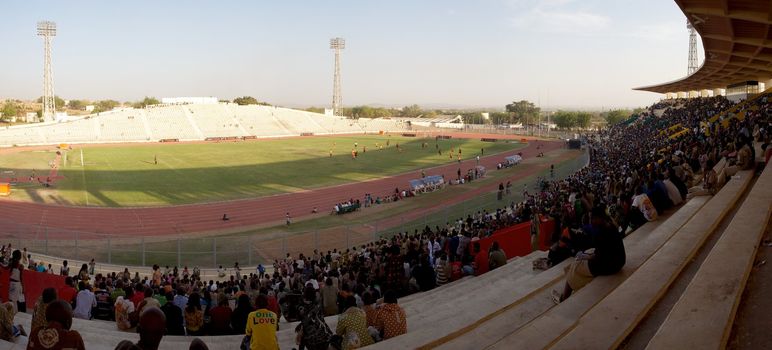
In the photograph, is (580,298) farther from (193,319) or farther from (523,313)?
(193,319)

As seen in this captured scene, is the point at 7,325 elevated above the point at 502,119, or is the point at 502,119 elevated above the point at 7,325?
the point at 502,119

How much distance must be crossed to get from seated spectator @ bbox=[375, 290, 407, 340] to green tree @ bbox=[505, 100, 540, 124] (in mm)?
157782

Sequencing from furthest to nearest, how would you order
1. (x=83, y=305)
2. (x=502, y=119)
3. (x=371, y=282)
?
(x=502, y=119) < (x=371, y=282) < (x=83, y=305)

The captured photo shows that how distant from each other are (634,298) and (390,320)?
2.85 metres

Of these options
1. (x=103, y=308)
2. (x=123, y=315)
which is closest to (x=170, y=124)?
(x=103, y=308)

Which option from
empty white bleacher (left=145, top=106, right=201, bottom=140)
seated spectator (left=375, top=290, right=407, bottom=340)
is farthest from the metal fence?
empty white bleacher (left=145, top=106, right=201, bottom=140)

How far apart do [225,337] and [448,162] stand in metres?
49.3

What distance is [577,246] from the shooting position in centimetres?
905

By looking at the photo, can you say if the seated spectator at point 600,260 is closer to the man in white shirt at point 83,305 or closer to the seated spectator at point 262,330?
the seated spectator at point 262,330

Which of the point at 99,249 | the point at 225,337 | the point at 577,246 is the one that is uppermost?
the point at 577,246

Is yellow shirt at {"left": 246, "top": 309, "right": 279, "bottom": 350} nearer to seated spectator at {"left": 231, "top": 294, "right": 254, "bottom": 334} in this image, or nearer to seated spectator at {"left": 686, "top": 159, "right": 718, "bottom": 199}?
seated spectator at {"left": 231, "top": 294, "right": 254, "bottom": 334}

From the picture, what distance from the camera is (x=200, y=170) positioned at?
4841 centimetres

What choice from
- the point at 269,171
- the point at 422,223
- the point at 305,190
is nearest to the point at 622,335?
the point at 422,223

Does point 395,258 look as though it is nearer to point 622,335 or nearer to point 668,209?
point 668,209
